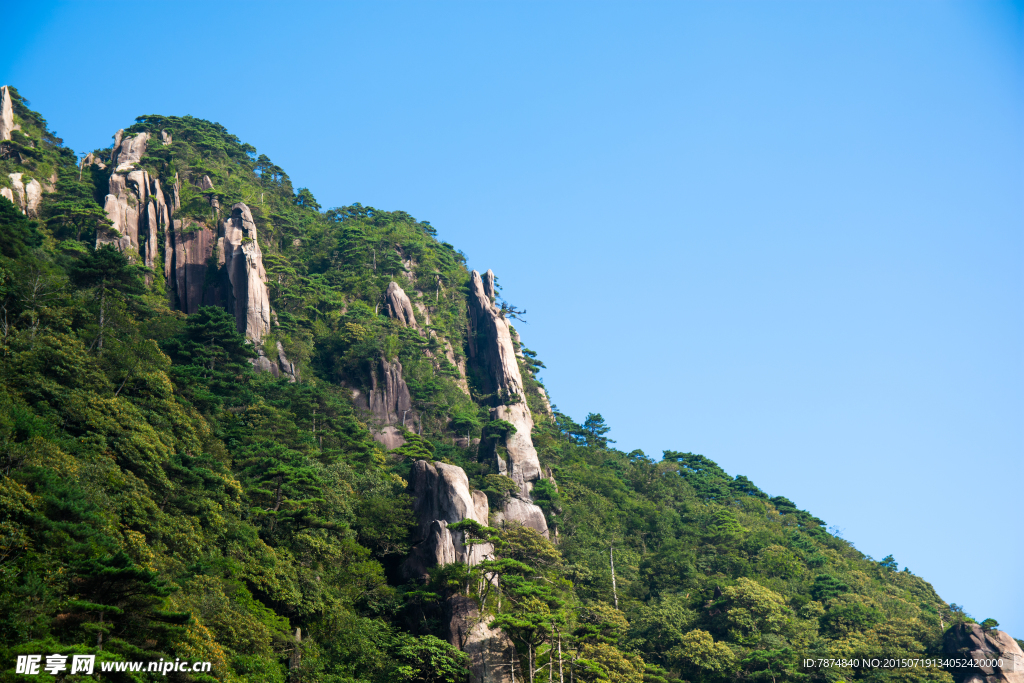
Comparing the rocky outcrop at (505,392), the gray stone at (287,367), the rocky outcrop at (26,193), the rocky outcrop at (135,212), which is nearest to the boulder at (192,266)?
the rocky outcrop at (135,212)

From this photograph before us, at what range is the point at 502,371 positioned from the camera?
65.9 m

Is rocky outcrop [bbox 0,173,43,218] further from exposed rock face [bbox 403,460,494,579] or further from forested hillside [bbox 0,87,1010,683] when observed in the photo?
exposed rock face [bbox 403,460,494,579]

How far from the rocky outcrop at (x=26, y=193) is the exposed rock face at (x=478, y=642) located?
4352 centimetres

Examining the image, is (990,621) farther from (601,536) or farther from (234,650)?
(234,650)

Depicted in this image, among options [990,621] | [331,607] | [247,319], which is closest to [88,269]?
[247,319]

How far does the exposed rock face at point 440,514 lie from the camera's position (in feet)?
121

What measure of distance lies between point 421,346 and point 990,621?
43619mm

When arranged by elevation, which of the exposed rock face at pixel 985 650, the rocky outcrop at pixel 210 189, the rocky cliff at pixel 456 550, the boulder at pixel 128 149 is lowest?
the exposed rock face at pixel 985 650

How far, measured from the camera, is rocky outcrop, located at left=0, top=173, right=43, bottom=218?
5575 cm

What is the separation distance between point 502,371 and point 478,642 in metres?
34.4

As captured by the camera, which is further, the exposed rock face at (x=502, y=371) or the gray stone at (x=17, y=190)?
the gray stone at (x=17, y=190)

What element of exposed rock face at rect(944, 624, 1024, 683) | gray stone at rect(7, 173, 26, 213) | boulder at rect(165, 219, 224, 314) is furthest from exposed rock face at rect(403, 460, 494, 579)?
gray stone at rect(7, 173, 26, 213)

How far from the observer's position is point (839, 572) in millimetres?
55312

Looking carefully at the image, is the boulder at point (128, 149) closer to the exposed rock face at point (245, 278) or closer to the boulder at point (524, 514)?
the exposed rock face at point (245, 278)
